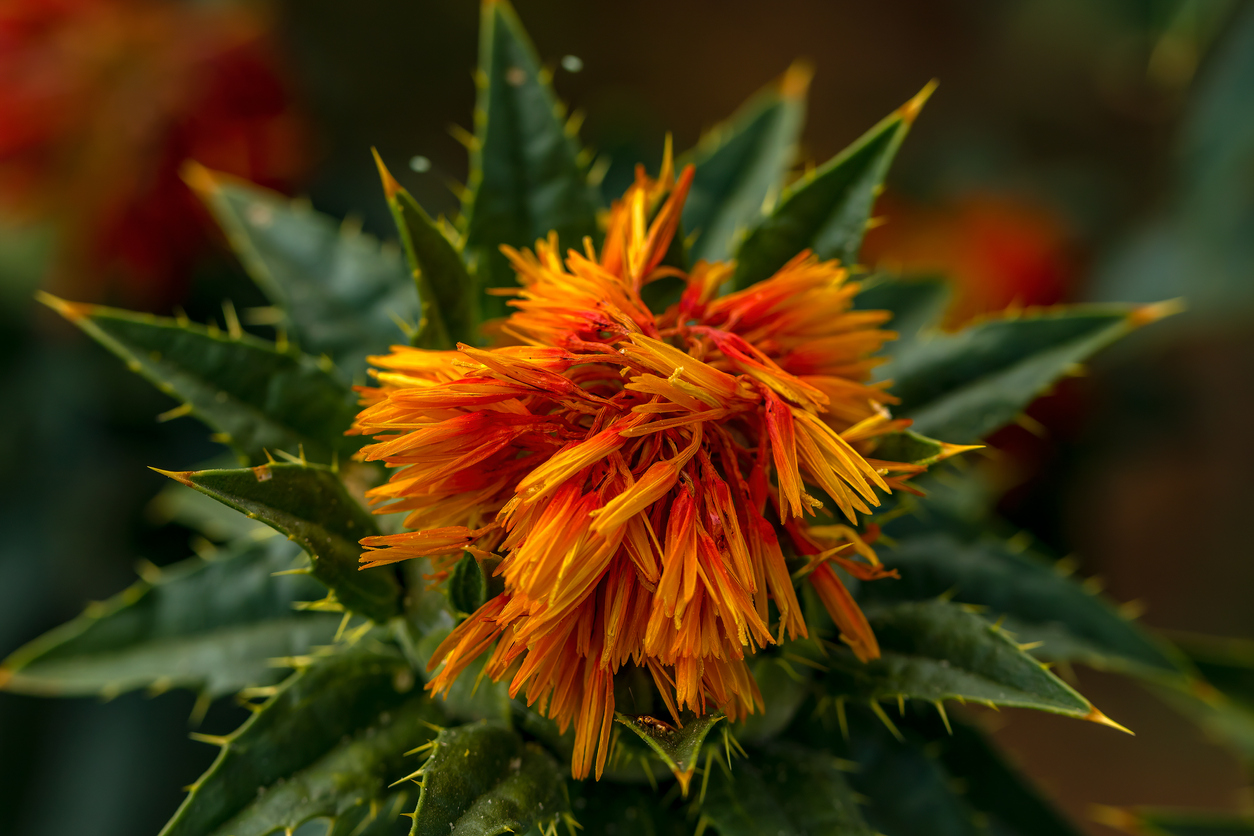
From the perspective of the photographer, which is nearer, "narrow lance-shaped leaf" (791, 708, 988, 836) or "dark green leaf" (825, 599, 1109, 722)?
"dark green leaf" (825, 599, 1109, 722)

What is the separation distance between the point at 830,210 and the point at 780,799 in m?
0.65

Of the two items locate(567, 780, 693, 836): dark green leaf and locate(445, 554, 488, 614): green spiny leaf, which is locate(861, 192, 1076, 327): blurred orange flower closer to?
locate(567, 780, 693, 836): dark green leaf

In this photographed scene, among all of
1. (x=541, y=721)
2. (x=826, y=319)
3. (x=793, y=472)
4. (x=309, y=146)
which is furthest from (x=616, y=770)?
(x=309, y=146)

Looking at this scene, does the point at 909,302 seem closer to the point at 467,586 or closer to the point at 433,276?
the point at 433,276

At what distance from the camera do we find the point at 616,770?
94 cm

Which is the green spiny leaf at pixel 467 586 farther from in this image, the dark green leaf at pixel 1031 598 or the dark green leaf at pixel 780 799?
the dark green leaf at pixel 1031 598

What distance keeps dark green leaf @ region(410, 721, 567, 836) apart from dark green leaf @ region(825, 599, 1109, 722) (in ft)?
1.07

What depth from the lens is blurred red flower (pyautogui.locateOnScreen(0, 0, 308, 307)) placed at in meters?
1.80

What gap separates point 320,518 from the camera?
2.91ft

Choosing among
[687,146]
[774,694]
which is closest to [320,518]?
[774,694]

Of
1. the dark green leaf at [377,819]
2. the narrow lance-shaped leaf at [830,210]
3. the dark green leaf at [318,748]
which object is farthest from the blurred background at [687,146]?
the dark green leaf at [377,819]

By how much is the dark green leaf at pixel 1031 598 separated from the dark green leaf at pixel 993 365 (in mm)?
192

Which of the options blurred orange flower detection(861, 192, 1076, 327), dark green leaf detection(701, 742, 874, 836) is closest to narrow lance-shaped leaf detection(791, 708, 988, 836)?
dark green leaf detection(701, 742, 874, 836)

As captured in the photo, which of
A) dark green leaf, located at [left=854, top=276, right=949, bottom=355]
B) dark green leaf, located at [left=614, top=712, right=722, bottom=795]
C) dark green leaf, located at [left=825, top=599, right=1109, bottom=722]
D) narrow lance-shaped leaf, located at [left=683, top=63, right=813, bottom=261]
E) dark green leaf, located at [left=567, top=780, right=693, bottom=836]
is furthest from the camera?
dark green leaf, located at [left=854, top=276, right=949, bottom=355]
